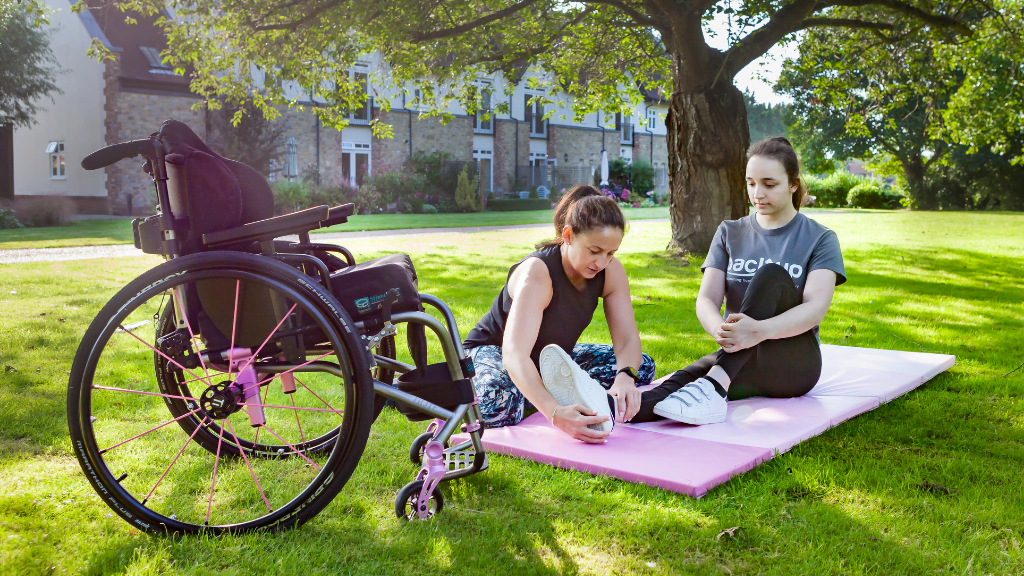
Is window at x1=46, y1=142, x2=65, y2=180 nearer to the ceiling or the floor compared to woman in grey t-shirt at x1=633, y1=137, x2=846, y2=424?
nearer to the ceiling

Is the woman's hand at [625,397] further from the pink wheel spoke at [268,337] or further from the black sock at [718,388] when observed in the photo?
the pink wheel spoke at [268,337]

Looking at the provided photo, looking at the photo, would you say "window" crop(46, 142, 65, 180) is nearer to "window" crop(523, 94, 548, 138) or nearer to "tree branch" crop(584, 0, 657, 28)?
"window" crop(523, 94, 548, 138)

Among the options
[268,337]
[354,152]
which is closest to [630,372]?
[268,337]

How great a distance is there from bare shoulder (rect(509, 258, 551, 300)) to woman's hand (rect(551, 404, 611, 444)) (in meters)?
0.45

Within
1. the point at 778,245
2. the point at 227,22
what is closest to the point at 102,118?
the point at 227,22

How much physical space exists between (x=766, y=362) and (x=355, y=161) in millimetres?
25047

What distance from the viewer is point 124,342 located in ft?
16.6

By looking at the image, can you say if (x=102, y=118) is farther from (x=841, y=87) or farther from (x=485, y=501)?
(x=485, y=501)

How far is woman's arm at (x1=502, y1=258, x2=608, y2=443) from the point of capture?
2748 millimetres

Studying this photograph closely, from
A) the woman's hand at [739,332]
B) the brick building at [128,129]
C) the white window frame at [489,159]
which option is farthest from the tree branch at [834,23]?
the white window frame at [489,159]

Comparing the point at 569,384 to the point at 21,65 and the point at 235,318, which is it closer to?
the point at 235,318

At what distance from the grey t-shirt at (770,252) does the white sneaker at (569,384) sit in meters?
0.83

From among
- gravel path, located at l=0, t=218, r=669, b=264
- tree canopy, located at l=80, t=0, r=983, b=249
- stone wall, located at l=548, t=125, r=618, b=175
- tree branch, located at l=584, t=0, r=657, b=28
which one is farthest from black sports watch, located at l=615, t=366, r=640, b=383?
stone wall, located at l=548, t=125, r=618, b=175

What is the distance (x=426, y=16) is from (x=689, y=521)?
8.09 m
